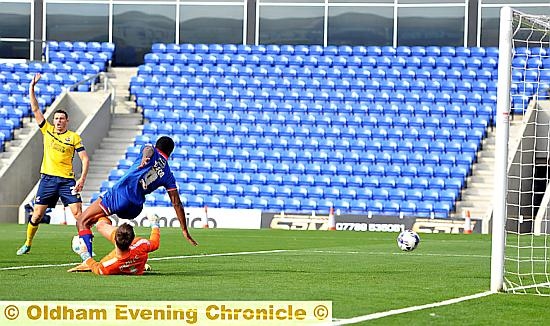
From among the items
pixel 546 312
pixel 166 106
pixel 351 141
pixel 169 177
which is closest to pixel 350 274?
pixel 169 177

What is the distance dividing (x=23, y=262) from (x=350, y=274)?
404 cm

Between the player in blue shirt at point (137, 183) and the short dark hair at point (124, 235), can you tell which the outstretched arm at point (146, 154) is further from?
the short dark hair at point (124, 235)

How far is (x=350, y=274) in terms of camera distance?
1271 cm

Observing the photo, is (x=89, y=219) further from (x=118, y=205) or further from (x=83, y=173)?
(x=83, y=173)

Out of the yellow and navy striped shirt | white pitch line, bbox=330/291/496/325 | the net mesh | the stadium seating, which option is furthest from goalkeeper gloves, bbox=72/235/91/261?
the stadium seating

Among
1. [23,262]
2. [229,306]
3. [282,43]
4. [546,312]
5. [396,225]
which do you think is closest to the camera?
[229,306]

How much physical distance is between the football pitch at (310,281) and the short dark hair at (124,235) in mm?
348

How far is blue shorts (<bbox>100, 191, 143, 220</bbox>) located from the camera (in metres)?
12.2

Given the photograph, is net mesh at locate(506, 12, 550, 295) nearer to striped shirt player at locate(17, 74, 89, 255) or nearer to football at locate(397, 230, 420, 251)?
football at locate(397, 230, 420, 251)

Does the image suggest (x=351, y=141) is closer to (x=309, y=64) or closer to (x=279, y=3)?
(x=309, y=64)

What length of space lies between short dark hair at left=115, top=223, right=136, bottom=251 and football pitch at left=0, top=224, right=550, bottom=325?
0.35m

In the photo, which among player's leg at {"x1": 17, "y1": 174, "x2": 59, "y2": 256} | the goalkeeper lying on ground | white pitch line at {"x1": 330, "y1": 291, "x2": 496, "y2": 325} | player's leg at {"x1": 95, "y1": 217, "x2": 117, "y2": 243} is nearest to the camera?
white pitch line at {"x1": 330, "y1": 291, "x2": 496, "y2": 325}

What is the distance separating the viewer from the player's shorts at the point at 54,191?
15586 mm

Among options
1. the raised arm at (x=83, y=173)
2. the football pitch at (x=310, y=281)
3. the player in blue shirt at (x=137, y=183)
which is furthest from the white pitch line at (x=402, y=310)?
the raised arm at (x=83, y=173)
